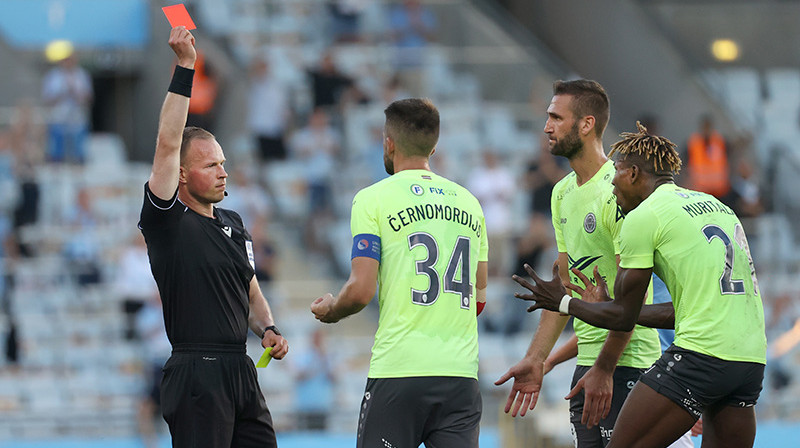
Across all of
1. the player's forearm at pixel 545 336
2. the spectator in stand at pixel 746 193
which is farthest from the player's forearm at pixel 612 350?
the spectator in stand at pixel 746 193

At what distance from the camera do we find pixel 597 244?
264 inches

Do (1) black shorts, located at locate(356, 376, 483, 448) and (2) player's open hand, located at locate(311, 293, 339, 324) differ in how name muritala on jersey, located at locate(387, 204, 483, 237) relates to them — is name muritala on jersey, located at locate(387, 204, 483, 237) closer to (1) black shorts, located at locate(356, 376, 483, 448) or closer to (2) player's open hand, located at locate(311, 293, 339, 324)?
(2) player's open hand, located at locate(311, 293, 339, 324)

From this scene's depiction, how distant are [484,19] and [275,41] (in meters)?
3.08

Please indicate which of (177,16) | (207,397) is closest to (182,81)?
(177,16)

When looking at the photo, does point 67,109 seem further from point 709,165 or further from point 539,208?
point 709,165

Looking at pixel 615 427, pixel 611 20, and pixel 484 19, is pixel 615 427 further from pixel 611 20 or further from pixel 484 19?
pixel 611 20

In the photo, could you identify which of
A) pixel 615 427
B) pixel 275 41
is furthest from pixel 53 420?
pixel 615 427

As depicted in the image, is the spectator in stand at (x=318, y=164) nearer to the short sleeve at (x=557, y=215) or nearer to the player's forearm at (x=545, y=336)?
the short sleeve at (x=557, y=215)

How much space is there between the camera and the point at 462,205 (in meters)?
6.22

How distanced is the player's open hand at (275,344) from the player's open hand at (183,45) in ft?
4.96

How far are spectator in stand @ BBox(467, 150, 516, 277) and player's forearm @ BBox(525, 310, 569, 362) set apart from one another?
779 cm

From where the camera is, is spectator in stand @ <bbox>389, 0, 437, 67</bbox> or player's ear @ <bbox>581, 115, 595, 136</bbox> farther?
spectator in stand @ <bbox>389, 0, 437, 67</bbox>

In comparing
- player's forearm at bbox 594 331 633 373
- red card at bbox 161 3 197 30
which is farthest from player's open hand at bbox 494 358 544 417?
red card at bbox 161 3 197 30

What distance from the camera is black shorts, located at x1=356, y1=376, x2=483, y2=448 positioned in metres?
5.99
